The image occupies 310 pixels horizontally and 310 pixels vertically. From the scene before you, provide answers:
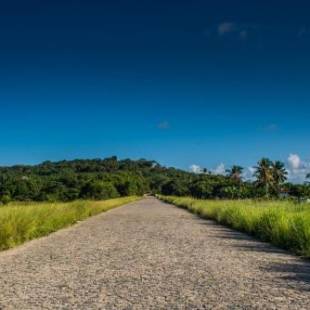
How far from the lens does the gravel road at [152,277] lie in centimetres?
732

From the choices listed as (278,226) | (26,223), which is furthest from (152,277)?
(26,223)

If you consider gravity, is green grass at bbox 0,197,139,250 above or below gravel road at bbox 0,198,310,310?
above

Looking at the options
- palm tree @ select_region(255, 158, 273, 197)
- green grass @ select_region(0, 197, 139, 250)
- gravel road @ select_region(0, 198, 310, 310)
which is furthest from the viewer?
palm tree @ select_region(255, 158, 273, 197)

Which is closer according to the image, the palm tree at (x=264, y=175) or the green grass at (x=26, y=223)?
the green grass at (x=26, y=223)

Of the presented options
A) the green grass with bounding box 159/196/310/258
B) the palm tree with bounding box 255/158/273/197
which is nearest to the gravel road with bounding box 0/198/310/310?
the green grass with bounding box 159/196/310/258

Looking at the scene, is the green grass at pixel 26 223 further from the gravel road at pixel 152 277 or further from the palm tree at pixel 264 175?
the palm tree at pixel 264 175

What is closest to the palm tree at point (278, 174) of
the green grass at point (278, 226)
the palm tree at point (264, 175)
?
the palm tree at point (264, 175)

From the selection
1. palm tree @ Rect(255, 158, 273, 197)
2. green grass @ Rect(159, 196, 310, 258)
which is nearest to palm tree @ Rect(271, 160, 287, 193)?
palm tree @ Rect(255, 158, 273, 197)

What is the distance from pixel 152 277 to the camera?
367 inches

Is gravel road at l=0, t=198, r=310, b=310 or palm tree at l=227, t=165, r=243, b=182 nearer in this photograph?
gravel road at l=0, t=198, r=310, b=310

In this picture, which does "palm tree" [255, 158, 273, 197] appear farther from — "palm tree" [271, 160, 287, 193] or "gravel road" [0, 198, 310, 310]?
"gravel road" [0, 198, 310, 310]

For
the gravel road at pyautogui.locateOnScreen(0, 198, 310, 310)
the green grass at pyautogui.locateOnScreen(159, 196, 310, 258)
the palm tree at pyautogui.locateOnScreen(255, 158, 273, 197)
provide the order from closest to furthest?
the gravel road at pyautogui.locateOnScreen(0, 198, 310, 310) < the green grass at pyautogui.locateOnScreen(159, 196, 310, 258) < the palm tree at pyautogui.locateOnScreen(255, 158, 273, 197)

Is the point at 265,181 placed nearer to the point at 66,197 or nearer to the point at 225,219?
the point at 66,197

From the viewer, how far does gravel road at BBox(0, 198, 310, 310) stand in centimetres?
732
